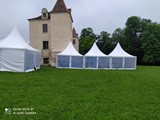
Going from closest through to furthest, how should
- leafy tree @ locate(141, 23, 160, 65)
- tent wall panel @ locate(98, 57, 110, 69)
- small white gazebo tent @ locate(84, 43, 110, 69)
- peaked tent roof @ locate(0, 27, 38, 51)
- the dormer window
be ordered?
peaked tent roof @ locate(0, 27, 38, 51)
small white gazebo tent @ locate(84, 43, 110, 69)
tent wall panel @ locate(98, 57, 110, 69)
the dormer window
leafy tree @ locate(141, 23, 160, 65)

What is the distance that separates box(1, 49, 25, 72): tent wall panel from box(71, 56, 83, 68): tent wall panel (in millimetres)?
8688

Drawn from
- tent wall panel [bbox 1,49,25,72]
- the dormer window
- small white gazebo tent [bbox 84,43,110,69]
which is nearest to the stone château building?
the dormer window

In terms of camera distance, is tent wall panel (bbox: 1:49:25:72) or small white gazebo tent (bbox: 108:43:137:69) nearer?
tent wall panel (bbox: 1:49:25:72)

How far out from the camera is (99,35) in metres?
56.6

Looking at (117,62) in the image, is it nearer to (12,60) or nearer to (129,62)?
(129,62)

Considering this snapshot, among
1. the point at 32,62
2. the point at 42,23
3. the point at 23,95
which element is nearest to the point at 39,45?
the point at 42,23

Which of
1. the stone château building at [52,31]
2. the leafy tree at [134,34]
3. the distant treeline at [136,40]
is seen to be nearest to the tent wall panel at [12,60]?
the stone château building at [52,31]

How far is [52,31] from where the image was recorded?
96.1ft

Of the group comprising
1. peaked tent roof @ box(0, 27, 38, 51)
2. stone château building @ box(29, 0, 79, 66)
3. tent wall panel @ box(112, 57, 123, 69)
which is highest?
stone château building @ box(29, 0, 79, 66)

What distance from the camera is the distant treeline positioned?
44875 mm

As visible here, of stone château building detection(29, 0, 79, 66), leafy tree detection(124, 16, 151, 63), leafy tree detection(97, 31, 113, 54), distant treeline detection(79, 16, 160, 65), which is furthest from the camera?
leafy tree detection(97, 31, 113, 54)

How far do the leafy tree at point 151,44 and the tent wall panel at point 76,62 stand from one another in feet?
77.7

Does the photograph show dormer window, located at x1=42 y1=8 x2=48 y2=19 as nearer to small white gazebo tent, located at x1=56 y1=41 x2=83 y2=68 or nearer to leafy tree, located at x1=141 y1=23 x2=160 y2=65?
small white gazebo tent, located at x1=56 y1=41 x2=83 y2=68

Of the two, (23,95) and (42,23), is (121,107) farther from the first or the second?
(42,23)
